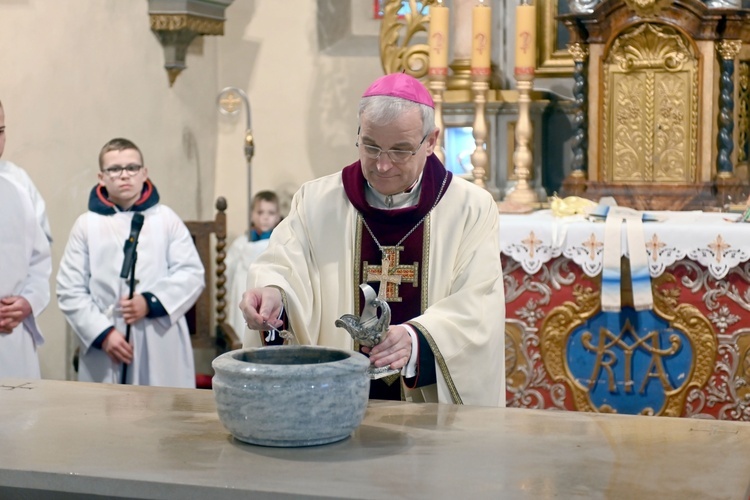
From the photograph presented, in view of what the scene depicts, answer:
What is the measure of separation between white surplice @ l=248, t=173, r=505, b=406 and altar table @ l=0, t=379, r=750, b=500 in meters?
0.50

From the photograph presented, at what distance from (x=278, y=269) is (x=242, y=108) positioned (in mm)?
5477

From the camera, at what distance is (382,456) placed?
220 cm

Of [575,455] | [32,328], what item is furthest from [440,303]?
[32,328]

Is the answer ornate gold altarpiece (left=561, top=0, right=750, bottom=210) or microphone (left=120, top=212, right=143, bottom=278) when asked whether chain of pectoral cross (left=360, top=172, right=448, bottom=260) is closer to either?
microphone (left=120, top=212, right=143, bottom=278)

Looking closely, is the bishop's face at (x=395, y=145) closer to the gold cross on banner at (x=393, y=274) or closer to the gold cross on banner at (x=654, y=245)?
the gold cross on banner at (x=393, y=274)

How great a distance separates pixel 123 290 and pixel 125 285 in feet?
0.09

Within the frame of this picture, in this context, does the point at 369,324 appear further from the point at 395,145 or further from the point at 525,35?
the point at 525,35

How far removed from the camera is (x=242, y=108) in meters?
8.66

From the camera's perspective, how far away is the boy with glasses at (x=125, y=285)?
554 cm

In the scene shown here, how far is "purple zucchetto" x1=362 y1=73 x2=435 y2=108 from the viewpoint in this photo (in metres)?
3.19

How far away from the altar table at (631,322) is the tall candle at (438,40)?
108 cm

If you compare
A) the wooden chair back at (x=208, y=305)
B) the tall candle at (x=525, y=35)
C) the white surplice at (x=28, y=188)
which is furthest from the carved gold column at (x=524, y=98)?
the white surplice at (x=28, y=188)

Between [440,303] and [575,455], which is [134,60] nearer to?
[440,303]

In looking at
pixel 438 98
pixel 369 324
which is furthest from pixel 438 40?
pixel 369 324
